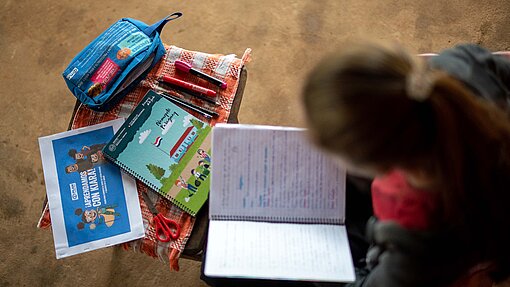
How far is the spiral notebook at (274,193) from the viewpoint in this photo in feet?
2.78

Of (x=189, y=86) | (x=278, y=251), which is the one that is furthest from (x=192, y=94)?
(x=278, y=251)

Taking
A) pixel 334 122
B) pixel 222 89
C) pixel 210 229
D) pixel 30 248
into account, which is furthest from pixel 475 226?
pixel 30 248

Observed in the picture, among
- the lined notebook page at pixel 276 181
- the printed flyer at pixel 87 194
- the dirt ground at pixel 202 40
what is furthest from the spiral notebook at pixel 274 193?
the dirt ground at pixel 202 40

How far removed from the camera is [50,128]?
1.54 metres

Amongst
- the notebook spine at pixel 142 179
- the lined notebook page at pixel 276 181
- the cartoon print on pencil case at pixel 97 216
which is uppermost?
the lined notebook page at pixel 276 181

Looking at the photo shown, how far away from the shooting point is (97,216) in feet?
3.18

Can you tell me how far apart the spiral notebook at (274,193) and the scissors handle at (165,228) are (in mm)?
114

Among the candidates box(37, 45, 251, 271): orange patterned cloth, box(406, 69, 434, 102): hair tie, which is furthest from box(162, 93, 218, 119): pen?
box(406, 69, 434, 102): hair tie

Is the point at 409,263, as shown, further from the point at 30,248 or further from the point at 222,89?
the point at 30,248

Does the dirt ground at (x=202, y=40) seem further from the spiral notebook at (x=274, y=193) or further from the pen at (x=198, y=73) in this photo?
the spiral notebook at (x=274, y=193)

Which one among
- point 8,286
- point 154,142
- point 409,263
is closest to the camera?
point 409,263

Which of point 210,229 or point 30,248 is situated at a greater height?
point 210,229

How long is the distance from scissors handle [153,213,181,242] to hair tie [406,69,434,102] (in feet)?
1.85

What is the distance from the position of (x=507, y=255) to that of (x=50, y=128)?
1.36m
